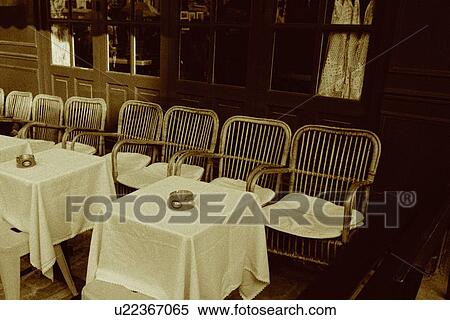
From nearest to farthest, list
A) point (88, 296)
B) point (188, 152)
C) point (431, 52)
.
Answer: point (88, 296) → point (431, 52) → point (188, 152)

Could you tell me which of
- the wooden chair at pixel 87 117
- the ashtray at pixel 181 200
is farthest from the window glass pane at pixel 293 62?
the ashtray at pixel 181 200

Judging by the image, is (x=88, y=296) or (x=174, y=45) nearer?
(x=88, y=296)

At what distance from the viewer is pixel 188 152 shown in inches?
129

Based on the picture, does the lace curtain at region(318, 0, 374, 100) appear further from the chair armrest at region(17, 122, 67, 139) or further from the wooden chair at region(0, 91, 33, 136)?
the wooden chair at region(0, 91, 33, 136)

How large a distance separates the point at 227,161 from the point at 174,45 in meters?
1.29

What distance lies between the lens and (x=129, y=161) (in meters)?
3.74

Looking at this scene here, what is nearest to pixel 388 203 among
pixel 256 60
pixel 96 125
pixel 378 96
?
pixel 378 96

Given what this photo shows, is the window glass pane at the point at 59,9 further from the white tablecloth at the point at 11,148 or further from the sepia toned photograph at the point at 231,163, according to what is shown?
the white tablecloth at the point at 11,148

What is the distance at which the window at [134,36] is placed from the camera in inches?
176

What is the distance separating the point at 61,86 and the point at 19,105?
68 centimetres

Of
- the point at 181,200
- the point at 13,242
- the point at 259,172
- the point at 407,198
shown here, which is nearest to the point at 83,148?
the point at 13,242

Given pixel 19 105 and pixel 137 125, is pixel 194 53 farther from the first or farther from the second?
pixel 19 105

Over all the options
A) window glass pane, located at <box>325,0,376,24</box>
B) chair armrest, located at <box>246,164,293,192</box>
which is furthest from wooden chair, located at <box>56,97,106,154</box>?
window glass pane, located at <box>325,0,376,24</box>

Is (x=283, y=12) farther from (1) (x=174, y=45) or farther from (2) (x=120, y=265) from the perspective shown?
(2) (x=120, y=265)
